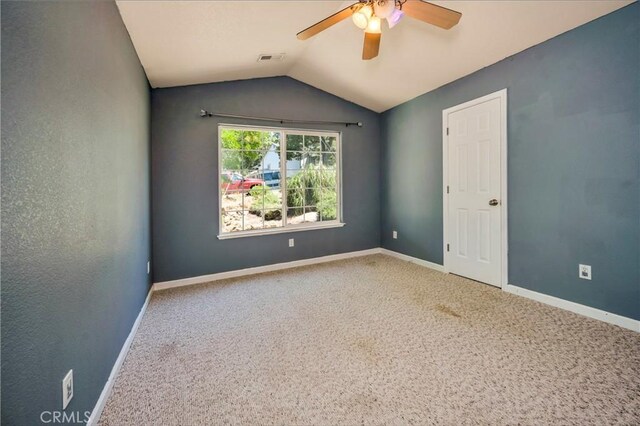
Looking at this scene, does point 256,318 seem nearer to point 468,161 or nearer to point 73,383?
point 73,383

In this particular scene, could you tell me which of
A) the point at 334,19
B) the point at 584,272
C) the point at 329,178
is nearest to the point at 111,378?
the point at 334,19

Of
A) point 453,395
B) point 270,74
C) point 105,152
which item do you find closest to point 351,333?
point 453,395

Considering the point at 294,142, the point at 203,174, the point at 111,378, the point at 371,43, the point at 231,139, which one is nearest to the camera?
the point at 111,378

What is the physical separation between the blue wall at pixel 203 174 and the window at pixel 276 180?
137mm

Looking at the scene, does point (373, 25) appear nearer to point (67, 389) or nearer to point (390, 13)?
point (390, 13)

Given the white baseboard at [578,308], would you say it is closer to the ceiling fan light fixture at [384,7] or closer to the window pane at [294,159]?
the ceiling fan light fixture at [384,7]

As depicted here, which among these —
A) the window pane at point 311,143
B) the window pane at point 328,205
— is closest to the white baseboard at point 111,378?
the window pane at point 328,205

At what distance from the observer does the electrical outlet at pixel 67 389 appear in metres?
1.07

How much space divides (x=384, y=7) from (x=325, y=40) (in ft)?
3.93

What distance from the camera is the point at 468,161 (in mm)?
3336

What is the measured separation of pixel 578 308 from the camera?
2420 mm

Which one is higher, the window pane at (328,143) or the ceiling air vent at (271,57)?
the ceiling air vent at (271,57)

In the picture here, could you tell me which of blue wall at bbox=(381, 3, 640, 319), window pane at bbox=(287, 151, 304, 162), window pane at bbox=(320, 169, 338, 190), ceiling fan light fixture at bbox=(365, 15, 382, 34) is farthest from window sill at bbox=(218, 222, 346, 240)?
ceiling fan light fixture at bbox=(365, 15, 382, 34)

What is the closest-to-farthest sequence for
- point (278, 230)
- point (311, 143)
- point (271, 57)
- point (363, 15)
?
point (363, 15), point (271, 57), point (278, 230), point (311, 143)
